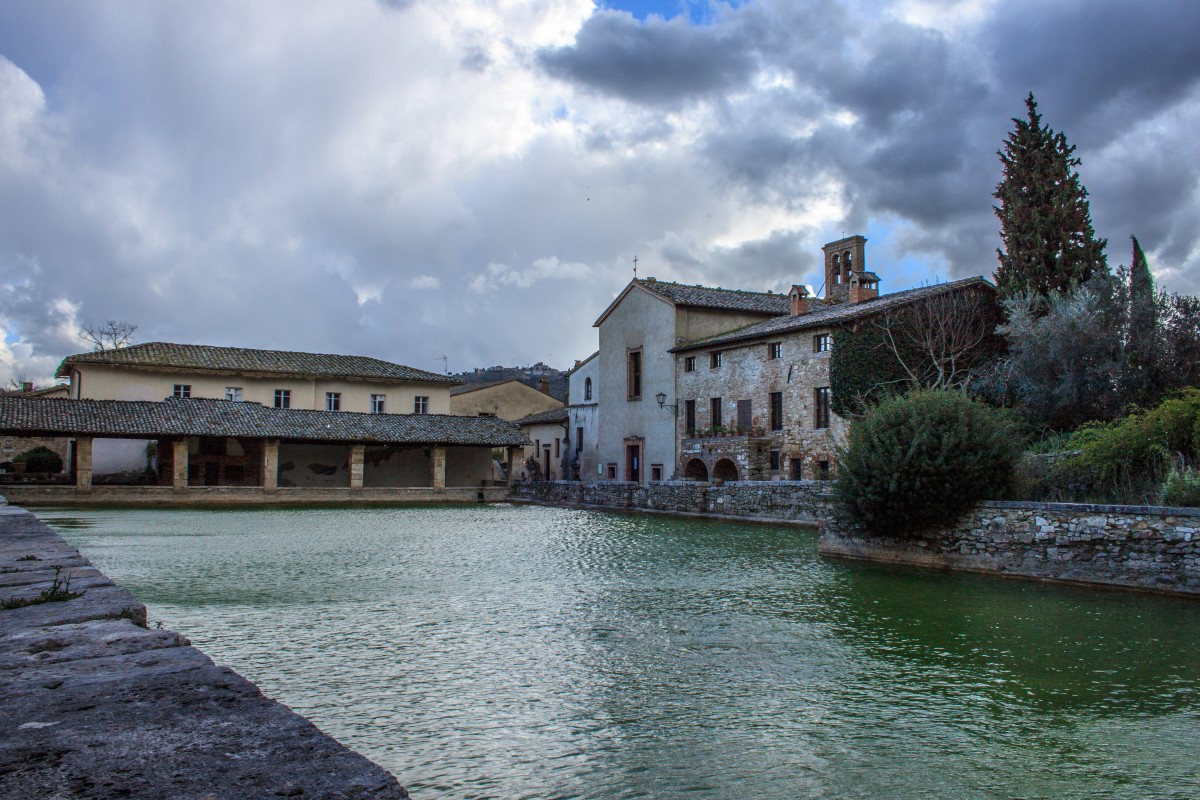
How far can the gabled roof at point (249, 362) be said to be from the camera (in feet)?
128

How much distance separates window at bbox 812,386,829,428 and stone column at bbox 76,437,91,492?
2490 cm

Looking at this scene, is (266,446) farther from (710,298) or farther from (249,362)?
(710,298)

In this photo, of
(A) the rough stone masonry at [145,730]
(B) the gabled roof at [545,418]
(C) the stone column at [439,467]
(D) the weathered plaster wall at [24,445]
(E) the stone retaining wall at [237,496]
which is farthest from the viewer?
(B) the gabled roof at [545,418]

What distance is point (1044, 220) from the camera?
24250mm

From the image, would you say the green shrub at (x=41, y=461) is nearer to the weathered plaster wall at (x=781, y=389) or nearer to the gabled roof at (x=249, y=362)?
the gabled roof at (x=249, y=362)

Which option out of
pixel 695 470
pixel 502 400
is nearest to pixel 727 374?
pixel 695 470

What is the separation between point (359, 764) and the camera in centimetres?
216

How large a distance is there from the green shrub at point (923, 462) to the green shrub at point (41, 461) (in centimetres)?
3756

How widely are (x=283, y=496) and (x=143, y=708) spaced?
32.6 meters

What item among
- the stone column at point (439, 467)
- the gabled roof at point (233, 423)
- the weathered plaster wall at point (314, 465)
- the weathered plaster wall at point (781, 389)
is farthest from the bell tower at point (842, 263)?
the weathered plaster wall at point (314, 465)

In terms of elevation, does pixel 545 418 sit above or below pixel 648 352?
below

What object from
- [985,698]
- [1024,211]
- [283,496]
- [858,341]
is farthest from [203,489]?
[985,698]

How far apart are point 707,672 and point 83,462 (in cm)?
3111

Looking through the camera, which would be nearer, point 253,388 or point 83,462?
point 83,462
